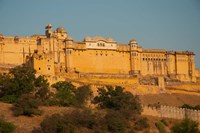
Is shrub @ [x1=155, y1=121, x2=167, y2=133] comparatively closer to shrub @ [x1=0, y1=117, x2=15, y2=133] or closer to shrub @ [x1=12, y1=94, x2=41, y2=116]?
shrub @ [x1=12, y1=94, x2=41, y2=116]

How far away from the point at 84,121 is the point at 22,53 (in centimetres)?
2441

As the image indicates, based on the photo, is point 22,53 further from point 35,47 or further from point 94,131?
point 94,131

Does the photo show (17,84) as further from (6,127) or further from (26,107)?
(6,127)

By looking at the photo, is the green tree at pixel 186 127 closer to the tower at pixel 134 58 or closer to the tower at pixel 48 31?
the tower at pixel 48 31

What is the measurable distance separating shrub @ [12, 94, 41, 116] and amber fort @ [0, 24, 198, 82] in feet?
45.3

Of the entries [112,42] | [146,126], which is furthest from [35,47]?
[146,126]

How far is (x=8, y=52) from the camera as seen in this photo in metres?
59.5

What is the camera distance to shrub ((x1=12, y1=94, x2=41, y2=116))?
37719 mm

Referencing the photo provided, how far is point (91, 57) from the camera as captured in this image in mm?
65625

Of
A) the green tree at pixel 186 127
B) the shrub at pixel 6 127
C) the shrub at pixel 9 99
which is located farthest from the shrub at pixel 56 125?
the green tree at pixel 186 127

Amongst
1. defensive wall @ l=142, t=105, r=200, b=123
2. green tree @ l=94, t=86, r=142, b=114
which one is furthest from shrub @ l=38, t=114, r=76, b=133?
defensive wall @ l=142, t=105, r=200, b=123

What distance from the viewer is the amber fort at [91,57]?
59.1 meters

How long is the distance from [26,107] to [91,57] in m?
28.3

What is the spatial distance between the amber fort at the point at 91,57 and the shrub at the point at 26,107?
1380 cm
